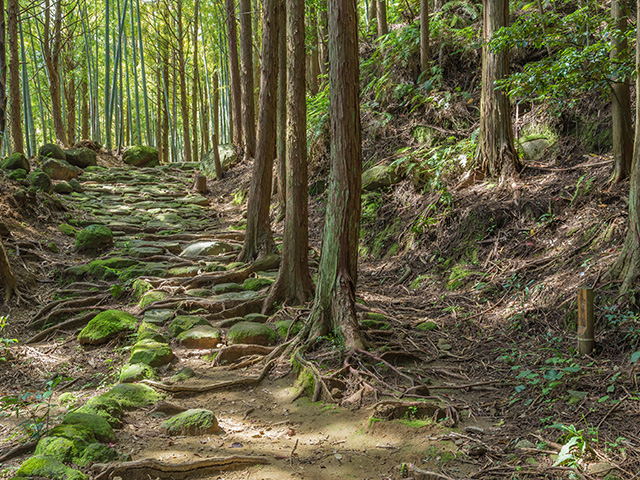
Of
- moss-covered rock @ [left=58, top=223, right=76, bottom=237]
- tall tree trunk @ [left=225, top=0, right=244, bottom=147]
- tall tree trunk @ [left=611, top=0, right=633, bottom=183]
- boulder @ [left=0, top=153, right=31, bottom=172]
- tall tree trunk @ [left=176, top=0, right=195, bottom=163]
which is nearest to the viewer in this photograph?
tall tree trunk @ [left=611, top=0, right=633, bottom=183]

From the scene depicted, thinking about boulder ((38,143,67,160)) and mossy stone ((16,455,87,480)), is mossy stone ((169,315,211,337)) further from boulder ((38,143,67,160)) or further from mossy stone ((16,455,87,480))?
boulder ((38,143,67,160))

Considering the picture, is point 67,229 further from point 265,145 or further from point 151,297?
point 265,145

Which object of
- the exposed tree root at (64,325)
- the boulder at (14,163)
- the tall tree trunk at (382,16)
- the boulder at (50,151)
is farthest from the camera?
the boulder at (50,151)

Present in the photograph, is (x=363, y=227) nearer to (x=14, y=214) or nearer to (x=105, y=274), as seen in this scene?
(x=105, y=274)

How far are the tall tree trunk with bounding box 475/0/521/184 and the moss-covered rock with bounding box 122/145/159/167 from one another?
569 inches

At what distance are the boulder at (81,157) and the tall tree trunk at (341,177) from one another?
13062 millimetres

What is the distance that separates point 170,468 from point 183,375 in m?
1.83

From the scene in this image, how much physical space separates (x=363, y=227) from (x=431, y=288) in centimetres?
258

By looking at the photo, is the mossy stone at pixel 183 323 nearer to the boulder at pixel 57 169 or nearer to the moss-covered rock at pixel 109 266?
the moss-covered rock at pixel 109 266

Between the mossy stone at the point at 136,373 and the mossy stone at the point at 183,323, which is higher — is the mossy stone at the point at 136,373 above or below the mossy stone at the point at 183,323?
below

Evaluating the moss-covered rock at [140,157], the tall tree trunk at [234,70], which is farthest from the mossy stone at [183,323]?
the moss-covered rock at [140,157]

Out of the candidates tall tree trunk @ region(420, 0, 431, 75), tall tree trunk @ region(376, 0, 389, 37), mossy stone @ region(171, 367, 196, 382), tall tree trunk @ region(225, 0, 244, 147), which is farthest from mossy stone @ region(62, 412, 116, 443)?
tall tree trunk @ region(225, 0, 244, 147)

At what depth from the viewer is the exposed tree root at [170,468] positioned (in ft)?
9.13

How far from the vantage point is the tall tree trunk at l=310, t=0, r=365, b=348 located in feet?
15.9
